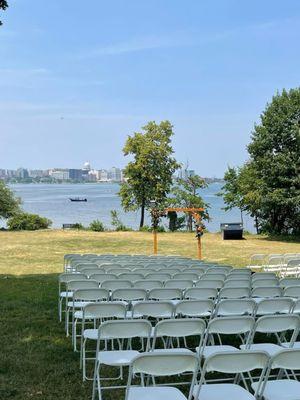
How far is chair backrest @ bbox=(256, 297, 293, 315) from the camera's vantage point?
202 inches

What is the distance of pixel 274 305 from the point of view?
17.1ft

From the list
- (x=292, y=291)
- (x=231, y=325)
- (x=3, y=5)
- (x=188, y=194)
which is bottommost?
(x=292, y=291)

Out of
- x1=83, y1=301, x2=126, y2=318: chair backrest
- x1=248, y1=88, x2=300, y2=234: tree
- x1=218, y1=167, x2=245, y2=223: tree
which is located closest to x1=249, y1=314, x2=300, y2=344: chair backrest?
x1=83, y1=301, x2=126, y2=318: chair backrest

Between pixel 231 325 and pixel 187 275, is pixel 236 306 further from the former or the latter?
pixel 187 275

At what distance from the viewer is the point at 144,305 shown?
189 inches

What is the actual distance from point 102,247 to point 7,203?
27006 millimetres

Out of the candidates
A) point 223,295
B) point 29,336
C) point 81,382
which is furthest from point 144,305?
point 29,336

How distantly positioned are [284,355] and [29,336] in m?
3.82

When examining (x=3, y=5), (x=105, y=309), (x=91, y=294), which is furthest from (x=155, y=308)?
(x=3, y=5)

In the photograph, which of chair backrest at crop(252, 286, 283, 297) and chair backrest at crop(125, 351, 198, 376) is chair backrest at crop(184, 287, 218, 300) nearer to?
chair backrest at crop(252, 286, 283, 297)

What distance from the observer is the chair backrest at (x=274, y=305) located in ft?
16.9

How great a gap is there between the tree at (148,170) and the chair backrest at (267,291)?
3637cm

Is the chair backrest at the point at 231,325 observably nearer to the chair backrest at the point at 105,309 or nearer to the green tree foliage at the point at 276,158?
the chair backrest at the point at 105,309

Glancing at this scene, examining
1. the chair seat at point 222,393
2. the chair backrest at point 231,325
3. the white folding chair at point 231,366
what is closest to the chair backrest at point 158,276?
the chair backrest at point 231,325
